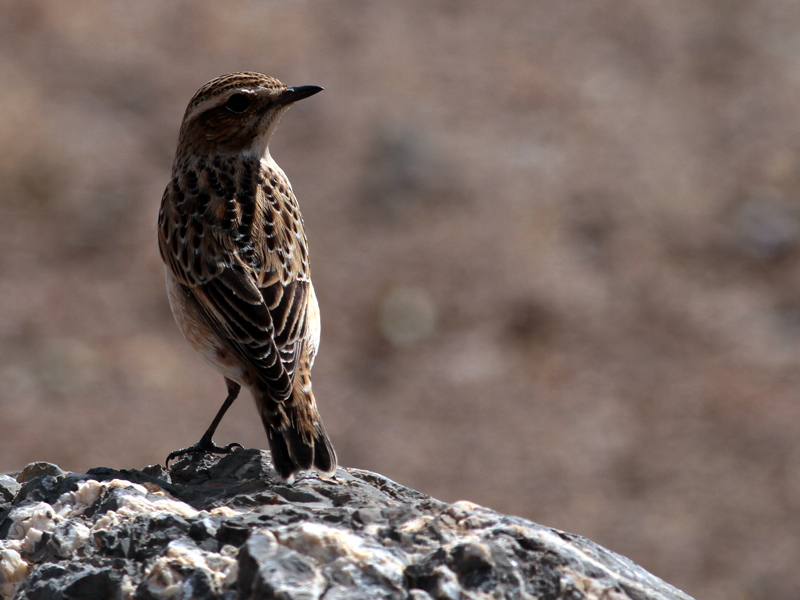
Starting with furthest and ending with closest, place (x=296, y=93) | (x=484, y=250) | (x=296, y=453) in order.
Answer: (x=484, y=250) → (x=296, y=93) → (x=296, y=453)

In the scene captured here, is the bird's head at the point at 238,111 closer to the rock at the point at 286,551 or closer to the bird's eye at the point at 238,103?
the bird's eye at the point at 238,103

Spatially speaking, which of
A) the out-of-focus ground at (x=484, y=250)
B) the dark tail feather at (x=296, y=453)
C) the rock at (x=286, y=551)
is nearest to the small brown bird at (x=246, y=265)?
the dark tail feather at (x=296, y=453)

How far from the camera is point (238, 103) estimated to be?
7.21 metres

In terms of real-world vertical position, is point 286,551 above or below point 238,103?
below

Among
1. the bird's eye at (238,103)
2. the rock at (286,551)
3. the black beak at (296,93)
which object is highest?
the black beak at (296,93)

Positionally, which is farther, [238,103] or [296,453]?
[238,103]

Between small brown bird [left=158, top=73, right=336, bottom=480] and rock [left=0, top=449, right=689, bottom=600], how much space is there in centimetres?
70

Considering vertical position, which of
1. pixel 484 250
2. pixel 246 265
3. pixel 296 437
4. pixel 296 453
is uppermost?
pixel 484 250

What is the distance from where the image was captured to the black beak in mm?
7062

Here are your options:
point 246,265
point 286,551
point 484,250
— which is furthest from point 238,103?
point 484,250

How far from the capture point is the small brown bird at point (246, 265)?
18.8ft

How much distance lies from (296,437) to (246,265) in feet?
5.00

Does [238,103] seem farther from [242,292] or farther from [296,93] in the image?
[242,292]

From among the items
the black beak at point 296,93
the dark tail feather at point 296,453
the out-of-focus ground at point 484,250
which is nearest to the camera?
the dark tail feather at point 296,453
